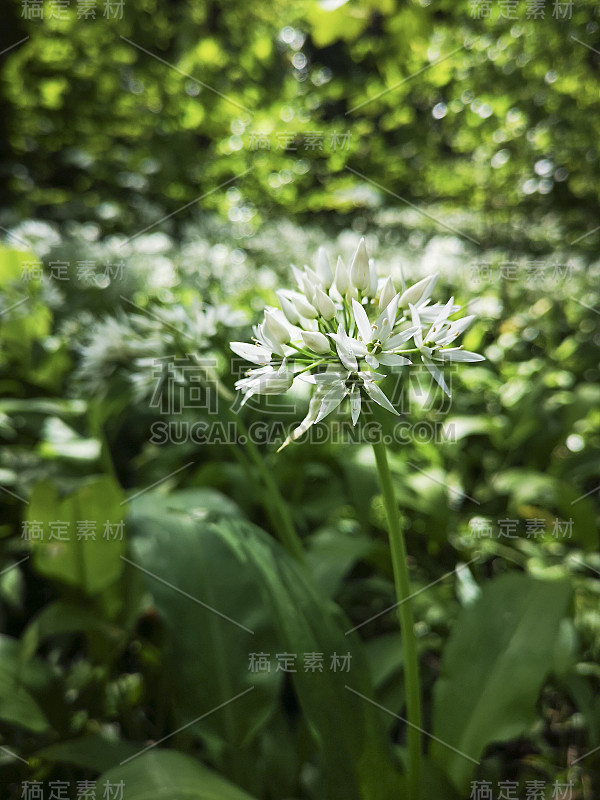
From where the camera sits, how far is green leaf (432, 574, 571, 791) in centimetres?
102

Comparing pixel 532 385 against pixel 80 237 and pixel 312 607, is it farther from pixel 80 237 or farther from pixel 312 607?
pixel 80 237

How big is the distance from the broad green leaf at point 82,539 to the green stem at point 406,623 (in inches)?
32.6

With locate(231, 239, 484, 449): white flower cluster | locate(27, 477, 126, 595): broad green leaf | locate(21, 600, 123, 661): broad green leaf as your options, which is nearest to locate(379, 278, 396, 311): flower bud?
locate(231, 239, 484, 449): white flower cluster

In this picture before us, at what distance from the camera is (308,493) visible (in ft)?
6.39

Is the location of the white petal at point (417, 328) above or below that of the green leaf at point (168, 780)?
above

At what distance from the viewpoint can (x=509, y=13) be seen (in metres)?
2.65

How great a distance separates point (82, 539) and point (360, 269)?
102cm

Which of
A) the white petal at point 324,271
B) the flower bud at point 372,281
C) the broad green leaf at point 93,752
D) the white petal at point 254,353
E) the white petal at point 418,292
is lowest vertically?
the broad green leaf at point 93,752

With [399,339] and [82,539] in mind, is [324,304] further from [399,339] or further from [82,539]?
[82,539]

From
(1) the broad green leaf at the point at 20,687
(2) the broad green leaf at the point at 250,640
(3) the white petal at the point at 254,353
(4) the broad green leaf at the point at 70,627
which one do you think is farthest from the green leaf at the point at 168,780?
(3) the white petal at the point at 254,353

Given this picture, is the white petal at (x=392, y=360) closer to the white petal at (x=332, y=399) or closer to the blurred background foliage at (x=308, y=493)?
the white petal at (x=332, y=399)

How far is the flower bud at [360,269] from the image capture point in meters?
0.80

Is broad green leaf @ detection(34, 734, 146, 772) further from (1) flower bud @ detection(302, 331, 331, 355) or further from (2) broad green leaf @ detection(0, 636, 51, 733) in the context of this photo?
(1) flower bud @ detection(302, 331, 331, 355)

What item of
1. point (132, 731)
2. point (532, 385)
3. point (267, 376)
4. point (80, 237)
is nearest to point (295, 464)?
point (132, 731)
